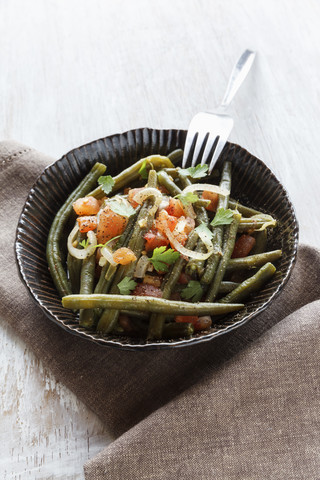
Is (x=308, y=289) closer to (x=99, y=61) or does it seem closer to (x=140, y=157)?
(x=140, y=157)

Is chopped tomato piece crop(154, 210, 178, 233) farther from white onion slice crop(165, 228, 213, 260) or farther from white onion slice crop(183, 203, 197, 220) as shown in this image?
white onion slice crop(183, 203, 197, 220)

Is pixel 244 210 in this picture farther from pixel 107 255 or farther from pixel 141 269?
pixel 107 255

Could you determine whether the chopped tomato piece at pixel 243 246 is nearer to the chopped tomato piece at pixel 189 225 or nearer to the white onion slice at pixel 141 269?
the chopped tomato piece at pixel 189 225

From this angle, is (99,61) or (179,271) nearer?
(179,271)

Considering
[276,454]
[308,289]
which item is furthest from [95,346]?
[308,289]

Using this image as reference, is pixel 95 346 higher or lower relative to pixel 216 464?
higher

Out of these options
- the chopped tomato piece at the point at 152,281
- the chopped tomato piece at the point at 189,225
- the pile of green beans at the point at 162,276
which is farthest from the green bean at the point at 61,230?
the chopped tomato piece at the point at 189,225

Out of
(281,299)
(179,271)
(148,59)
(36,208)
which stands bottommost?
(281,299)

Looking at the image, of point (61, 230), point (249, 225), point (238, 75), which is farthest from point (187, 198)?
point (238, 75)
